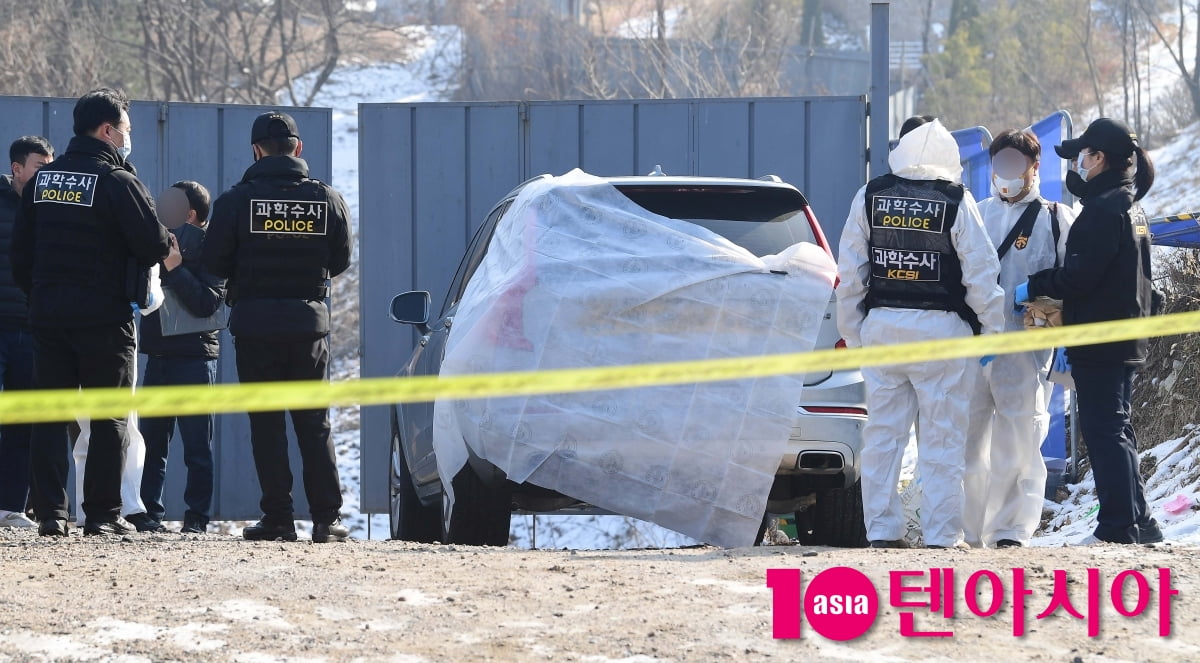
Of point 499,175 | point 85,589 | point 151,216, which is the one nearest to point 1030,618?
point 85,589

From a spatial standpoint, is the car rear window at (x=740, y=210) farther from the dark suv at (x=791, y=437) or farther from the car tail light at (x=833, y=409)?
the car tail light at (x=833, y=409)

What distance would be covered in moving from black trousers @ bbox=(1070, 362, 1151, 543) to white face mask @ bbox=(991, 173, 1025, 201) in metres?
0.86

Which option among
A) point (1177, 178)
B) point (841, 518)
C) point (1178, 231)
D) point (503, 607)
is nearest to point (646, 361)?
point (841, 518)

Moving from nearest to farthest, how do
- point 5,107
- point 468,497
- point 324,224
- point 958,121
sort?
point 468,497 < point 324,224 < point 5,107 < point 958,121

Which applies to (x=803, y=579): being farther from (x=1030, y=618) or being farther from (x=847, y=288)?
(x=847, y=288)

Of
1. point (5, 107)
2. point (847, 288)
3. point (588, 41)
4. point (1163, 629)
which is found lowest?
point (1163, 629)

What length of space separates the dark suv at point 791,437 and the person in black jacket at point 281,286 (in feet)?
1.80

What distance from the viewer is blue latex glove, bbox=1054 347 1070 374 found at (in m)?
6.48

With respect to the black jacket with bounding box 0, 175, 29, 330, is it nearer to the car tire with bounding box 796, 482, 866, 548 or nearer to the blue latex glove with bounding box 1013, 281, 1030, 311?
the car tire with bounding box 796, 482, 866, 548

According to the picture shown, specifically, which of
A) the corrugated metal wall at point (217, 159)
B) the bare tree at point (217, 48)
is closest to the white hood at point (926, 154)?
the corrugated metal wall at point (217, 159)

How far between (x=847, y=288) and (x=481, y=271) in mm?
1649

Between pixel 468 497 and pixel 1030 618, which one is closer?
pixel 1030 618

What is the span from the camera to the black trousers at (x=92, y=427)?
249 inches

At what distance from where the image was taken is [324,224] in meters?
6.50
